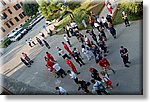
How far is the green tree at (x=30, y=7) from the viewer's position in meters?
6.62

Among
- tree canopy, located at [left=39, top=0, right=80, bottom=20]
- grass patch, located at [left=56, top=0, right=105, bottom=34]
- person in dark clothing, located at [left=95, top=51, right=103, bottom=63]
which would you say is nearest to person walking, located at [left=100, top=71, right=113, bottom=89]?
person in dark clothing, located at [left=95, top=51, right=103, bottom=63]

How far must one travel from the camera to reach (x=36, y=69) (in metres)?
6.82

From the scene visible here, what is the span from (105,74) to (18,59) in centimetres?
169

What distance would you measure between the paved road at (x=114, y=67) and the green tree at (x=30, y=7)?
580 mm

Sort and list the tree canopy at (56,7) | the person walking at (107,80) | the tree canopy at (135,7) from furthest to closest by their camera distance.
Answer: the tree canopy at (56,7) < the person walking at (107,80) < the tree canopy at (135,7)

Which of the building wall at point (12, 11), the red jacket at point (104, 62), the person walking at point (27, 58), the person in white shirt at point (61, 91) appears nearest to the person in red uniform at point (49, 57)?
the person walking at point (27, 58)

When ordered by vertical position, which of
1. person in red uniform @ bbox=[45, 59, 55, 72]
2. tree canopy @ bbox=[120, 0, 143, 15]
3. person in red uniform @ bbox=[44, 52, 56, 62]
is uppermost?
tree canopy @ bbox=[120, 0, 143, 15]

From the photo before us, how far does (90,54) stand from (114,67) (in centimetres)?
54

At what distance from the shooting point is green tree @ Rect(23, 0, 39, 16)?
662cm

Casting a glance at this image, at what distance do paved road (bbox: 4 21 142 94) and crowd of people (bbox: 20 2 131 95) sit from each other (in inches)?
2.7

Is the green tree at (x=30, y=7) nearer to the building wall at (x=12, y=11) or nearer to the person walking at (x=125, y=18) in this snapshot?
the building wall at (x=12, y=11)

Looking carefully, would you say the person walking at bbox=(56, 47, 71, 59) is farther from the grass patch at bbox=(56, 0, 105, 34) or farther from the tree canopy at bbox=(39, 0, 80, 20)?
the tree canopy at bbox=(39, 0, 80, 20)

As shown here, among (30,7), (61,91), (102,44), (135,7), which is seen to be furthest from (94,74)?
(30,7)

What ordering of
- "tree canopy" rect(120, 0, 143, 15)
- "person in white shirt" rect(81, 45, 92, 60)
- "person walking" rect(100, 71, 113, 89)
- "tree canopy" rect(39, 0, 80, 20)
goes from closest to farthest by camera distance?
"tree canopy" rect(120, 0, 143, 15)
"person walking" rect(100, 71, 113, 89)
"tree canopy" rect(39, 0, 80, 20)
"person in white shirt" rect(81, 45, 92, 60)
